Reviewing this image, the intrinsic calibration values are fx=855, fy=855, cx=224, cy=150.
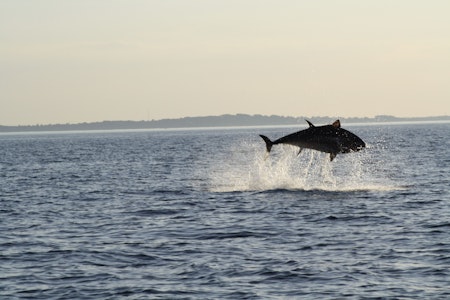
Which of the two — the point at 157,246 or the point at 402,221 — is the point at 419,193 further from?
the point at 157,246

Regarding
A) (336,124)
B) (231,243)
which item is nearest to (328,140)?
(336,124)

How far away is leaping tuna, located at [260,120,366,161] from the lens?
3078 cm

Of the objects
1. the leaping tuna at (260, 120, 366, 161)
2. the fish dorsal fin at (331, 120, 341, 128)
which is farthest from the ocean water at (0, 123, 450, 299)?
the fish dorsal fin at (331, 120, 341, 128)

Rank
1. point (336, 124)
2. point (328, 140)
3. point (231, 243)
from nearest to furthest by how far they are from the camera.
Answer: point (231, 243)
point (336, 124)
point (328, 140)

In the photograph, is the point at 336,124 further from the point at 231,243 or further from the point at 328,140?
the point at 231,243

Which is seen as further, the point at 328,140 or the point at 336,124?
the point at 328,140

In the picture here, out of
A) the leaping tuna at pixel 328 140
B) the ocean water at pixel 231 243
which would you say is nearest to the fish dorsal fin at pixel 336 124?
the leaping tuna at pixel 328 140

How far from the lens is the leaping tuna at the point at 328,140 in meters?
30.8

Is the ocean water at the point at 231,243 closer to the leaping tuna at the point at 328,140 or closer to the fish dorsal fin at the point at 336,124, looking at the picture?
the leaping tuna at the point at 328,140

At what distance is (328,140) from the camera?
1227 inches

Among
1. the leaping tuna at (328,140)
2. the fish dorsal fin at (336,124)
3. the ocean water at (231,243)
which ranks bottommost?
the ocean water at (231,243)

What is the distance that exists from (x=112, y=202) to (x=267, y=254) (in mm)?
16765

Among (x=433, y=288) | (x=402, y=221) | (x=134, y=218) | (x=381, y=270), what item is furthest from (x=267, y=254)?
(x=134, y=218)

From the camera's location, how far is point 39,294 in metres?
17.2
